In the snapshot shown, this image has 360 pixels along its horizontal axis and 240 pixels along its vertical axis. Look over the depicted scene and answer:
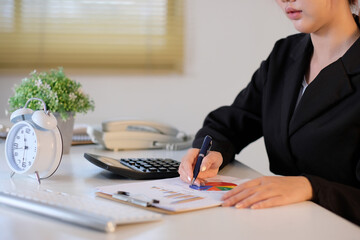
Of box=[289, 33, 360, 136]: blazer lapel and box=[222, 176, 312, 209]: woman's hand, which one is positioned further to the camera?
box=[289, 33, 360, 136]: blazer lapel

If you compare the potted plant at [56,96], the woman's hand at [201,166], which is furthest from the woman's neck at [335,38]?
the potted plant at [56,96]

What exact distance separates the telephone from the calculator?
471 millimetres

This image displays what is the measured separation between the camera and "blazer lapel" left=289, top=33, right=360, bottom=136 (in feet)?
4.70

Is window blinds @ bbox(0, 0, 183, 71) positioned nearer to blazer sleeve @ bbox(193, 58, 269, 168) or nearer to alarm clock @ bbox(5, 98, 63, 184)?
blazer sleeve @ bbox(193, 58, 269, 168)

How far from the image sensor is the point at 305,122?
1.50 metres

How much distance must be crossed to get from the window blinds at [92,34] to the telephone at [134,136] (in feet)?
4.09

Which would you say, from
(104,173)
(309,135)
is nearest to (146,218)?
(104,173)

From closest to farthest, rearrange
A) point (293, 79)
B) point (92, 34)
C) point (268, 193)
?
point (268, 193) < point (293, 79) < point (92, 34)

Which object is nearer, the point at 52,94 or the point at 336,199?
the point at 336,199

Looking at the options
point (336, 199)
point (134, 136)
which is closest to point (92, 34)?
point (134, 136)

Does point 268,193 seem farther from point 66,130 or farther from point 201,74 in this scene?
point 201,74

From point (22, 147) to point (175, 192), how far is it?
1.35ft

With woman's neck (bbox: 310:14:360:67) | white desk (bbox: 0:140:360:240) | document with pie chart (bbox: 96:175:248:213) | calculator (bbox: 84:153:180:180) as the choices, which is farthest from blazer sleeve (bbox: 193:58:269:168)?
white desk (bbox: 0:140:360:240)

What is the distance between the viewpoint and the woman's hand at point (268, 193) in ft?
3.43
